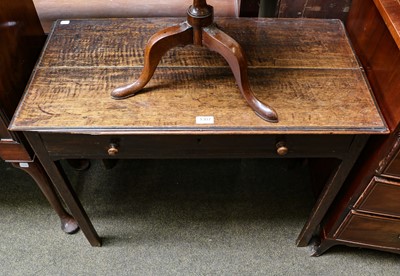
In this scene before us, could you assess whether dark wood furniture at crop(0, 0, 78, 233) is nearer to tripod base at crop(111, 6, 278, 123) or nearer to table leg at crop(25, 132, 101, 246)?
table leg at crop(25, 132, 101, 246)

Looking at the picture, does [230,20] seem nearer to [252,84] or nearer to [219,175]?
[252,84]

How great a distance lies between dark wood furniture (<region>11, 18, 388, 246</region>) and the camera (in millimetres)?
852

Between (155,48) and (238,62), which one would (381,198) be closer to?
(238,62)

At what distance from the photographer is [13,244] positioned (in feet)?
4.48

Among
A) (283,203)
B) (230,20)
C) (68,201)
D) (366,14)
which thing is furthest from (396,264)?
(68,201)

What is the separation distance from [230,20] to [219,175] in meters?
0.67

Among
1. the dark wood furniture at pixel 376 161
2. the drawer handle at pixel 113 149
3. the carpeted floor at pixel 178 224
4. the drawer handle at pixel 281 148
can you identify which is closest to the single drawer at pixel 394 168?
the dark wood furniture at pixel 376 161

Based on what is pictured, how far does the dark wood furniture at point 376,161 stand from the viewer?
0.85 metres

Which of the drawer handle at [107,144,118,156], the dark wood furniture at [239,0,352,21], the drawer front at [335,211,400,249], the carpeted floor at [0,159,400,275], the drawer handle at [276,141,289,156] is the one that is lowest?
the carpeted floor at [0,159,400,275]

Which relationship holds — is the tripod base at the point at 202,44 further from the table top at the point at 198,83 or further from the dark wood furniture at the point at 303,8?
the dark wood furniture at the point at 303,8

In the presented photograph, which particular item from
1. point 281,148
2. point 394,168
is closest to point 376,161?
point 394,168

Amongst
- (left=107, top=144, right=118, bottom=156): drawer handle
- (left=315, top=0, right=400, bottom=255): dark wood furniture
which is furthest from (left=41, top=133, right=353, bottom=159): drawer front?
(left=315, top=0, right=400, bottom=255): dark wood furniture

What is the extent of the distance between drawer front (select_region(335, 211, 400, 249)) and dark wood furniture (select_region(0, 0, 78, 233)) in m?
0.94

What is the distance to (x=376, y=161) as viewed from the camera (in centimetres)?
93
